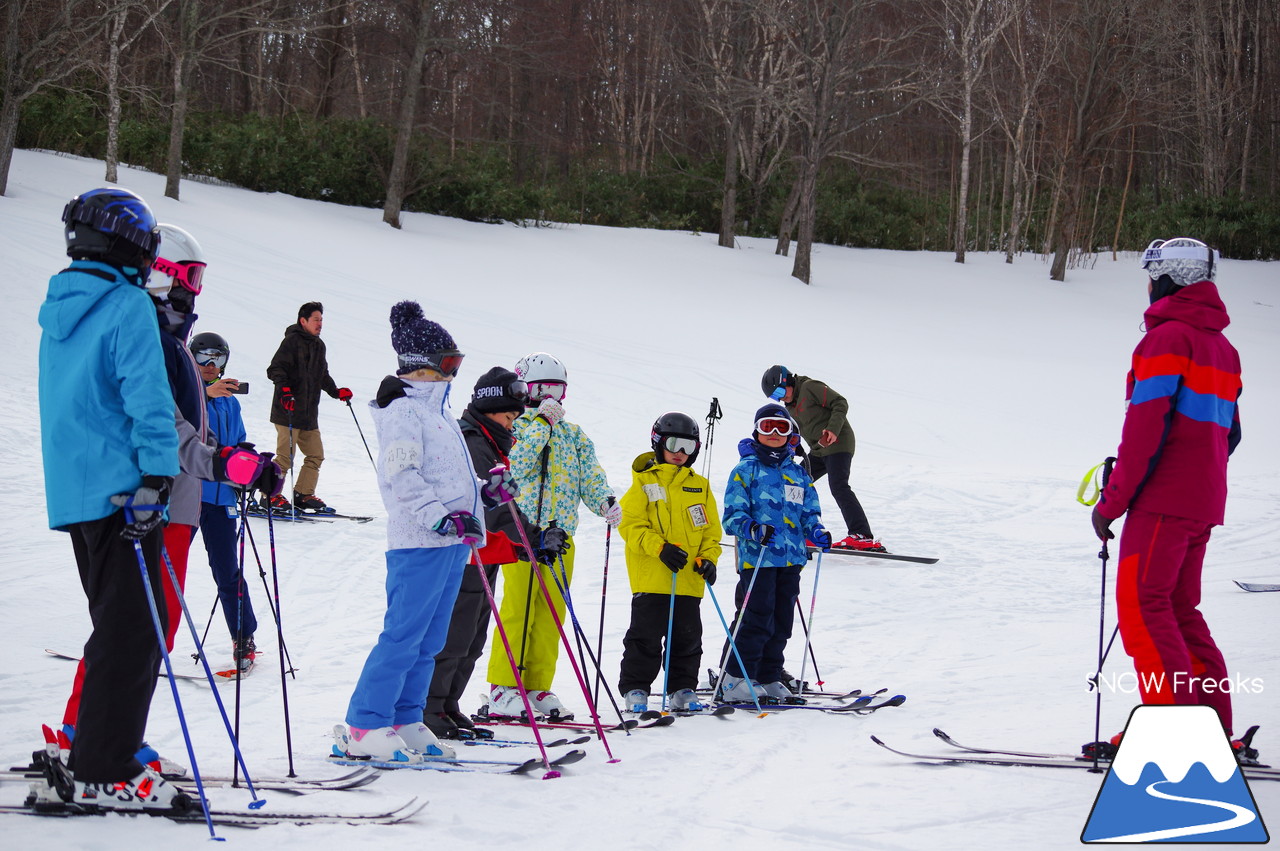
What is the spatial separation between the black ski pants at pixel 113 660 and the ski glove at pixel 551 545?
75.0 inches

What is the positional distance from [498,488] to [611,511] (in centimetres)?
88

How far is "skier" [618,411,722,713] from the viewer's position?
557 cm

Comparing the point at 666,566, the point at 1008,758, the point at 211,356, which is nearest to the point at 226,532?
the point at 211,356

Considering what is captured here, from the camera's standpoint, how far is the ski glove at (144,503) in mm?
3215

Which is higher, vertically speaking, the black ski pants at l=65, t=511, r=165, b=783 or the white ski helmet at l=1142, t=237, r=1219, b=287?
the white ski helmet at l=1142, t=237, r=1219, b=287

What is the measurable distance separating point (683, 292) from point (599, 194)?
9.32 meters

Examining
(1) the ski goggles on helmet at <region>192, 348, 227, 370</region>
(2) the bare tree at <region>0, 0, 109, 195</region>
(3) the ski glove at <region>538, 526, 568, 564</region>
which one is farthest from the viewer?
(2) the bare tree at <region>0, 0, 109, 195</region>

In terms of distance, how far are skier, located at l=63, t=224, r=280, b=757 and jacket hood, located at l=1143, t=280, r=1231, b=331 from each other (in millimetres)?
3360

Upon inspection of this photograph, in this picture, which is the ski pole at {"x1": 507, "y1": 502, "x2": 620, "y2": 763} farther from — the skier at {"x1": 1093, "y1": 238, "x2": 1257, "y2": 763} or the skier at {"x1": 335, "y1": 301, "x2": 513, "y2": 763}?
the skier at {"x1": 1093, "y1": 238, "x2": 1257, "y2": 763}

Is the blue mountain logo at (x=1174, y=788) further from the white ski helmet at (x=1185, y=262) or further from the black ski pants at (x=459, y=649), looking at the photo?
the black ski pants at (x=459, y=649)

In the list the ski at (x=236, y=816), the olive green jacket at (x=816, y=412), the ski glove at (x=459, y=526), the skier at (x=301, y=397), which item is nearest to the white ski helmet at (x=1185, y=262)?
the ski glove at (x=459, y=526)

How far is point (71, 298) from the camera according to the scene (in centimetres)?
333

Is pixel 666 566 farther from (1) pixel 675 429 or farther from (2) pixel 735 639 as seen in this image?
(1) pixel 675 429

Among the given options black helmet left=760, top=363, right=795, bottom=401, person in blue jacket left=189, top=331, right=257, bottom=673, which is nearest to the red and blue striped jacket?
person in blue jacket left=189, top=331, right=257, bottom=673
